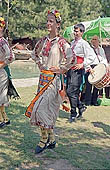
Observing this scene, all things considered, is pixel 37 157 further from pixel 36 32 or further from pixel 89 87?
pixel 36 32

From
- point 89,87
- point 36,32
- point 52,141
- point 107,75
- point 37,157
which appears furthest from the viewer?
point 36,32

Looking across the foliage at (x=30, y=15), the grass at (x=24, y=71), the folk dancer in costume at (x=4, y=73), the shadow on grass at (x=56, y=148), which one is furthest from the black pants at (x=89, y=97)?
the foliage at (x=30, y=15)

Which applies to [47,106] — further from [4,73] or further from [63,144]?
[4,73]

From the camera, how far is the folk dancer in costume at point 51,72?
3.71 meters

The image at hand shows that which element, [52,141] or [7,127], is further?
[7,127]

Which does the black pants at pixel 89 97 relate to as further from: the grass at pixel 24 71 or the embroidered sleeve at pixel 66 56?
the grass at pixel 24 71

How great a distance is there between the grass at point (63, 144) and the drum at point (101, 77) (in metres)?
0.77

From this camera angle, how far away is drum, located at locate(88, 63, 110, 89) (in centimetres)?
516

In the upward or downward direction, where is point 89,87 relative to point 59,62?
downward

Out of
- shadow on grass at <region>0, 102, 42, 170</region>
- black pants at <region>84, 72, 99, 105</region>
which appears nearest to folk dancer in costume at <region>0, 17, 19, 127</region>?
shadow on grass at <region>0, 102, 42, 170</region>

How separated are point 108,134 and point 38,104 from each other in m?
1.76

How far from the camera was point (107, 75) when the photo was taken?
5219 millimetres

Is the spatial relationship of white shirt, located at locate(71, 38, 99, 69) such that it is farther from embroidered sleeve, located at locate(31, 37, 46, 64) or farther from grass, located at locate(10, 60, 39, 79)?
grass, located at locate(10, 60, 39, 79)

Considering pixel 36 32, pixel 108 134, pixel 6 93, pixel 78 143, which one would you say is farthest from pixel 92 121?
pixel 36 32
